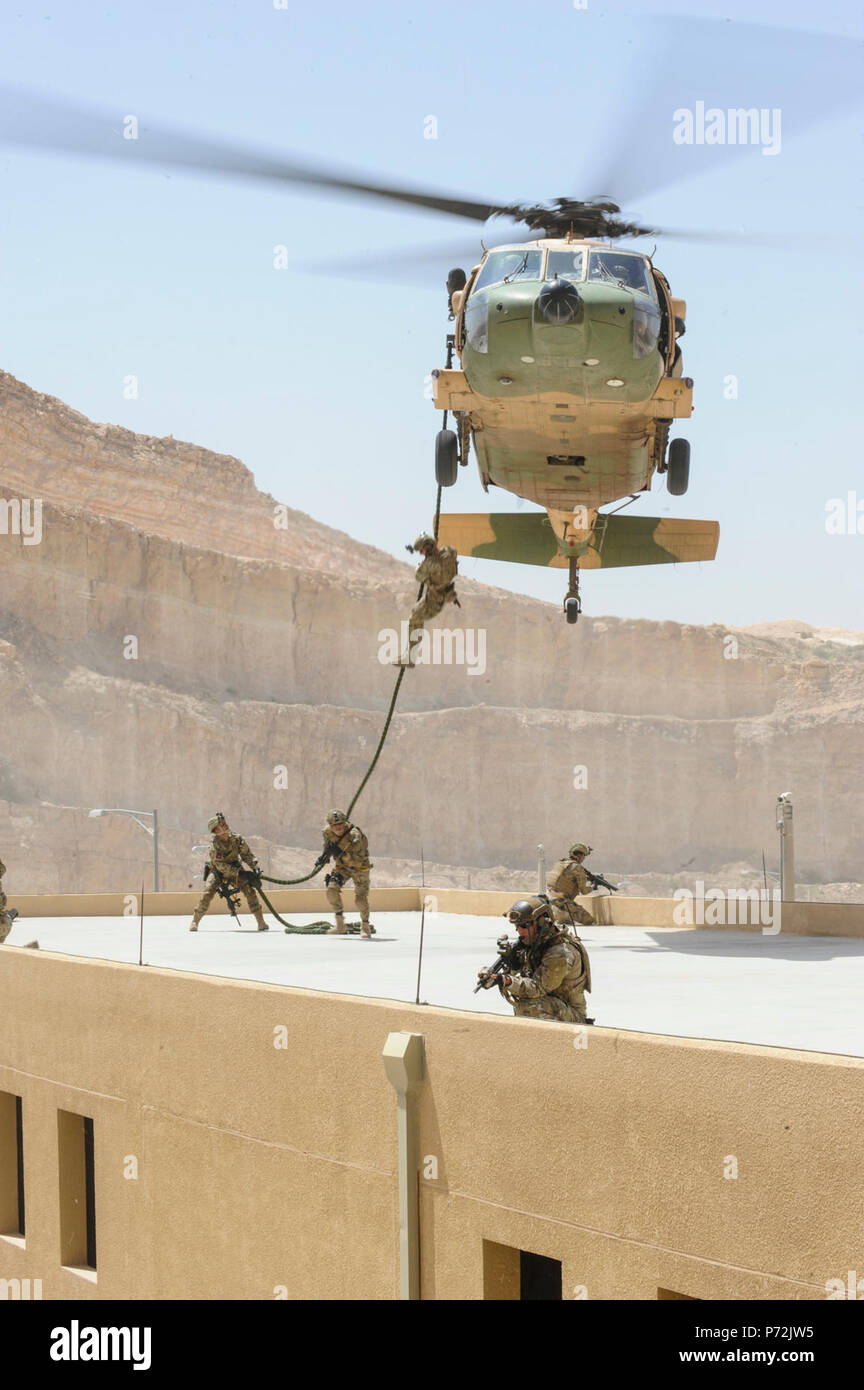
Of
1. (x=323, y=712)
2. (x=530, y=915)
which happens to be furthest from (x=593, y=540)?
(x=323, y=712)

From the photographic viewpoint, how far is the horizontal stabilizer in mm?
17078

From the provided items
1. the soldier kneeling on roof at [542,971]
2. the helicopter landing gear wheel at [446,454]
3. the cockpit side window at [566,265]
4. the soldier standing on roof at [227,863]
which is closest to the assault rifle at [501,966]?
the soldier kneeling on roof at [542,971]

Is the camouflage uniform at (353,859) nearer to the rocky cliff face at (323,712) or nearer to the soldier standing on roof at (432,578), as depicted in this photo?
the soldier standing on roof at (432,578)

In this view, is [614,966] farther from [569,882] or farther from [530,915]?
[530,915]

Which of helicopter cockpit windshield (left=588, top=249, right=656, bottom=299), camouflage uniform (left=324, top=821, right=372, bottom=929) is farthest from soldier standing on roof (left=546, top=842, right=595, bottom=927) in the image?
helicopter cockpit windshield (left=588, top=249, right=656, bottom=299)

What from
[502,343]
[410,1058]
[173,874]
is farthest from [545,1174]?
[173,874]

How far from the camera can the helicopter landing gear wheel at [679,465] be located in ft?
51.6

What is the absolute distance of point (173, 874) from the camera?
51688 mm

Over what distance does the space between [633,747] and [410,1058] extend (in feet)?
197

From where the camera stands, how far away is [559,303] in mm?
13195
